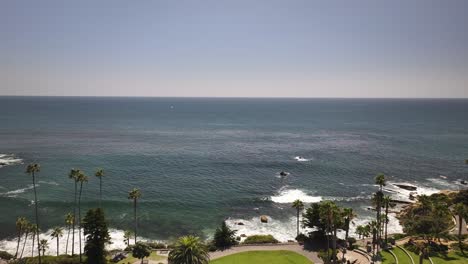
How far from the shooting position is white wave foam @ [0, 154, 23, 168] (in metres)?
115

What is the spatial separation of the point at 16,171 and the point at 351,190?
116291 millimetres

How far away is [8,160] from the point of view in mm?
119812

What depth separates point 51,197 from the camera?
8569 cm

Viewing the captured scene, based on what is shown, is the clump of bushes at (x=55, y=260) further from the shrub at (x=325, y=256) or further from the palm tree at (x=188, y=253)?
the shrub at (x=325, y=256)

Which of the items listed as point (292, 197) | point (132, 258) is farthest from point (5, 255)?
point (292, 197)

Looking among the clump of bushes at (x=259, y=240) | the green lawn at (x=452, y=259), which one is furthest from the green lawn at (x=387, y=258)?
the clump of bushes at (x=259, y=240)

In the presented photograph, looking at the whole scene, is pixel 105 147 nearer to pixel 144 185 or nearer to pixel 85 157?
pixel 85 157

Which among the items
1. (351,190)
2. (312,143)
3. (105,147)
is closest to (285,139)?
(312,143)

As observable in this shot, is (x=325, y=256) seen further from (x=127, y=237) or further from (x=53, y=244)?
(x=53, y=244)

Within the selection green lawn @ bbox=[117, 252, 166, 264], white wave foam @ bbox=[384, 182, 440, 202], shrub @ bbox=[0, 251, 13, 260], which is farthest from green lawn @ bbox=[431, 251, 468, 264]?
shrub @ bbox=[0, 251, 13, 260]

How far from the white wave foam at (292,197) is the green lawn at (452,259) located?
37012mm

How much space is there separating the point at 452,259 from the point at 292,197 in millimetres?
44362

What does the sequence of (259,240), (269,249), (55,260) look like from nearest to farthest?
1. (55,260)
2. (269,249)
3. (259,240)

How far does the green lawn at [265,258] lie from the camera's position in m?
52.3
